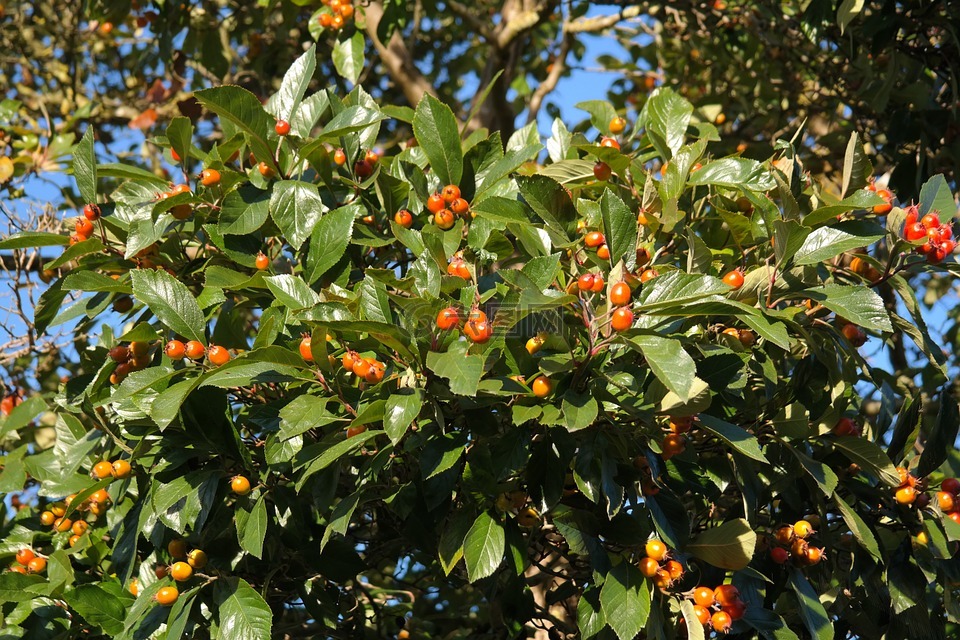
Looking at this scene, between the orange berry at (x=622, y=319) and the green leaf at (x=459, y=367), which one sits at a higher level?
the orange berry at (x=622, y=319)

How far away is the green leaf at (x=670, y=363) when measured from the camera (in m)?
1.32

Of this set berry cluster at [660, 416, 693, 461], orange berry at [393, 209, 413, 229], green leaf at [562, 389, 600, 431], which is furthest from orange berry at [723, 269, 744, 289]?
orange berry at [393, 209, 413, 229]

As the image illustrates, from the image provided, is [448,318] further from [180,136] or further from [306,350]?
[180,136]

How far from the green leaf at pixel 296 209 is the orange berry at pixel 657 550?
917 mm

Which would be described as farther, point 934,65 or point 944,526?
point 934,65

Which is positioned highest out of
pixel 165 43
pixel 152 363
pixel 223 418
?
pixel 165 43

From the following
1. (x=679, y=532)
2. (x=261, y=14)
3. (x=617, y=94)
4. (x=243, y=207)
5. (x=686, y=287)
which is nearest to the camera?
(x=686, y=287)

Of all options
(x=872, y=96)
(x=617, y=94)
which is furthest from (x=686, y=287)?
(x=617, y=94)

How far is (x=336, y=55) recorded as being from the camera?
3082mm

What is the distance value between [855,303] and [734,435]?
332 mm

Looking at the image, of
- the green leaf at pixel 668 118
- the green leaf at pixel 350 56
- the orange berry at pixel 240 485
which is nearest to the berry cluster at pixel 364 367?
the orange berry at pixel 240 485

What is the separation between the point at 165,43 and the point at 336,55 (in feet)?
3.16

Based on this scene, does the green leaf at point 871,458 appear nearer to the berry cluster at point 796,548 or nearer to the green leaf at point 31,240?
the berry cluster at point 796,548

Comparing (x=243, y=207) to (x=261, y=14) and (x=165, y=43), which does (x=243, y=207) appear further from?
(x=261, y=14)
